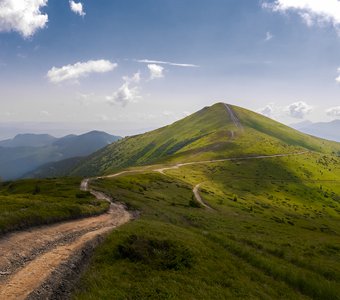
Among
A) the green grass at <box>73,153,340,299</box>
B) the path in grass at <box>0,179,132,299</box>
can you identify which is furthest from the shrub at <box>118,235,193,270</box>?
the path in grass at <box>0,179,132,299</box>

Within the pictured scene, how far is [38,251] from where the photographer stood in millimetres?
26516

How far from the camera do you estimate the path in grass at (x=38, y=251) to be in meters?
20.1

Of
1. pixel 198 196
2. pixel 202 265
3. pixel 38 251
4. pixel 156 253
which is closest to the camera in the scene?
pixel 38 251

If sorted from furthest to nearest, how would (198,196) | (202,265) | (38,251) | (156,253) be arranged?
(198,196)
(202,265)
(156,253)
(38,251)

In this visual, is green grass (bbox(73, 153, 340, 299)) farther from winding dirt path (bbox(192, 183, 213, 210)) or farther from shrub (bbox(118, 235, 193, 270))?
winding dirt path (bbox(192, 183, 213, 210))

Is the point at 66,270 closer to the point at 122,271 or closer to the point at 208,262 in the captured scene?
the point at 122,271

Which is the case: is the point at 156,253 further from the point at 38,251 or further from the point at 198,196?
the point at 198,196

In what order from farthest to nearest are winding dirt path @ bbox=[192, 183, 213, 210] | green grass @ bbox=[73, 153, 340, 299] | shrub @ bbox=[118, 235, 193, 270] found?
winding dirt path @ bbox=[192, 183, 213, 210] < shrub @ bbox=[118, 235, 193, 270] < green grass @ bbox=[73, 153, 340, 299]

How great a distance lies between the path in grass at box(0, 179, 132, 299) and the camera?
20.1 metres

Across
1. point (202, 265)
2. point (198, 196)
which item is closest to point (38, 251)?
point (202, 265)

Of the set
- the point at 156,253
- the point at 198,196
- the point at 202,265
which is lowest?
the point at 198,196

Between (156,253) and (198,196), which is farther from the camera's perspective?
(198,196)

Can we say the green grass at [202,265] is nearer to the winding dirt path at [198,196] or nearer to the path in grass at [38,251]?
the path in grass at [38,251]

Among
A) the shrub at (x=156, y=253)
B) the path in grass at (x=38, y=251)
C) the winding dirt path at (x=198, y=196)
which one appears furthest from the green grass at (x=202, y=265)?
the winding dirt path at (x=198, y=196)
